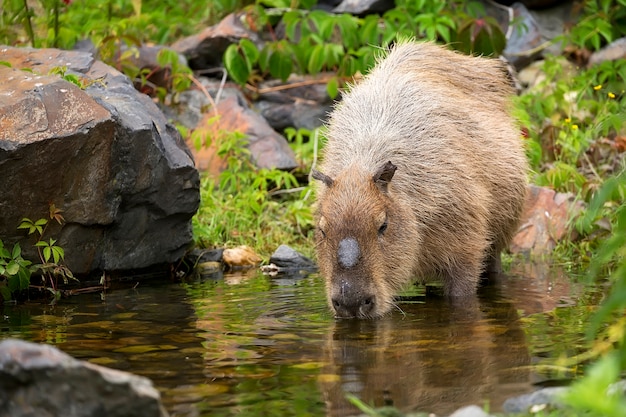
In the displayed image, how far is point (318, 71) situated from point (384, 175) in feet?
14.4

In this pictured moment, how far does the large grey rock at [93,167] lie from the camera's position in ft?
20.2

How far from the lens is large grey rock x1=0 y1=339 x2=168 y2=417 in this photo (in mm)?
3002

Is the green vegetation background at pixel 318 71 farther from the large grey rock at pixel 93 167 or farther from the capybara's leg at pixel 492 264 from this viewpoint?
the large grey rock at pixel 93 167

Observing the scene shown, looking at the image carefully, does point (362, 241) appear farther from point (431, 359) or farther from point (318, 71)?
point (318, 71)

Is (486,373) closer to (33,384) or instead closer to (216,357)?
(216,357)

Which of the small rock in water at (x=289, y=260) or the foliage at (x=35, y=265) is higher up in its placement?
the foliage at (x=35, y=265)

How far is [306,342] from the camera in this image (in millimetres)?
4984

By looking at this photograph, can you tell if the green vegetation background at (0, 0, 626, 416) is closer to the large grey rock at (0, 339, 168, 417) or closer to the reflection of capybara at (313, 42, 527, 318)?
the reflection of capybara at (313, 42, 527, 318)

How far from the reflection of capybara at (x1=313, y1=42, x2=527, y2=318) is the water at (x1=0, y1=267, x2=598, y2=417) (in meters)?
0.27

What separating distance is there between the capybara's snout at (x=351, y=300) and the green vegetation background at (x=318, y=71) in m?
2.32

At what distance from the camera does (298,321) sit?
18.3 feet

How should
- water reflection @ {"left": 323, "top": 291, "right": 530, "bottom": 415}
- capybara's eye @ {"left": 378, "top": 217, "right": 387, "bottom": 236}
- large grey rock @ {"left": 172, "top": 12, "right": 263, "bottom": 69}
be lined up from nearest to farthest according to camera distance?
water reflection @ {"left": 323, "top": 291, "right": 530, "bottom": 415}
capybara's eye @ {"left": 378, "top": 217, "right": 387, "bottom": 236}
large grey rock @ {"left": 172, "top": 12, "right": 263, "bottom": 69}

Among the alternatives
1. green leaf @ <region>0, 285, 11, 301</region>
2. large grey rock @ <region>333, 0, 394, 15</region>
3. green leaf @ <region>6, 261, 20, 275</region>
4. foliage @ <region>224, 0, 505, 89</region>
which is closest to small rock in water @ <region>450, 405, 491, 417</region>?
green leaf @ <region>6, 261, 20, 275</region>

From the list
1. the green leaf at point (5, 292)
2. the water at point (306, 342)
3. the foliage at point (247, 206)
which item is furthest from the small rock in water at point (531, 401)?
the foliage at point (247, 206)
